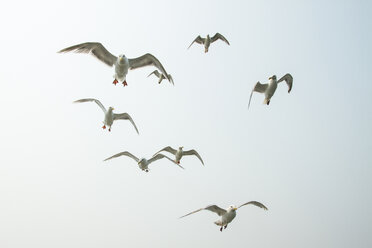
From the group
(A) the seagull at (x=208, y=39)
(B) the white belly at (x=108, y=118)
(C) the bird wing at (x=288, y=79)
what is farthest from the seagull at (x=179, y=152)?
(C) the bird wing at (x=288, y=79)

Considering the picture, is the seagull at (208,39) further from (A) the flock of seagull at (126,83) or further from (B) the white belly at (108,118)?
(B) the white belly at (108,118)

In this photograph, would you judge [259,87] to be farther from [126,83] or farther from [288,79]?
[126,83]

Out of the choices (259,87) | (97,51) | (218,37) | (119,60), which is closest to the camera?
(97,51)

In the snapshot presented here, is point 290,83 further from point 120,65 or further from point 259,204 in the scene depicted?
point 120,65

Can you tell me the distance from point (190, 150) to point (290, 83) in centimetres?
917

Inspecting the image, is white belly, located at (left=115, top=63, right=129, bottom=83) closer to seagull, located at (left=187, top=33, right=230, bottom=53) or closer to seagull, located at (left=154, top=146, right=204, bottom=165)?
seagull, located at (left=154, top=146, right=204, bottom=165)

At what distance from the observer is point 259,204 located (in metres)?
23.4

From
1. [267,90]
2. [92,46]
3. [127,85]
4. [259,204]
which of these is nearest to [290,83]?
[267,90]

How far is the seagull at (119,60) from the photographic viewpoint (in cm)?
2231

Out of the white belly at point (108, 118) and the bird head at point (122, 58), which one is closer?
the bird head at point (122, 58)

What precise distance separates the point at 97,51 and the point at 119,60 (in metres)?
1.26

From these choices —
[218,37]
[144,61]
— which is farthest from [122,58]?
[218,37]

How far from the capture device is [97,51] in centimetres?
2273

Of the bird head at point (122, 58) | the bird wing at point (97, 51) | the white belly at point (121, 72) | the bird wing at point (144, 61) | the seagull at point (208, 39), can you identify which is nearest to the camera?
the bird wing at point (97, 51)
